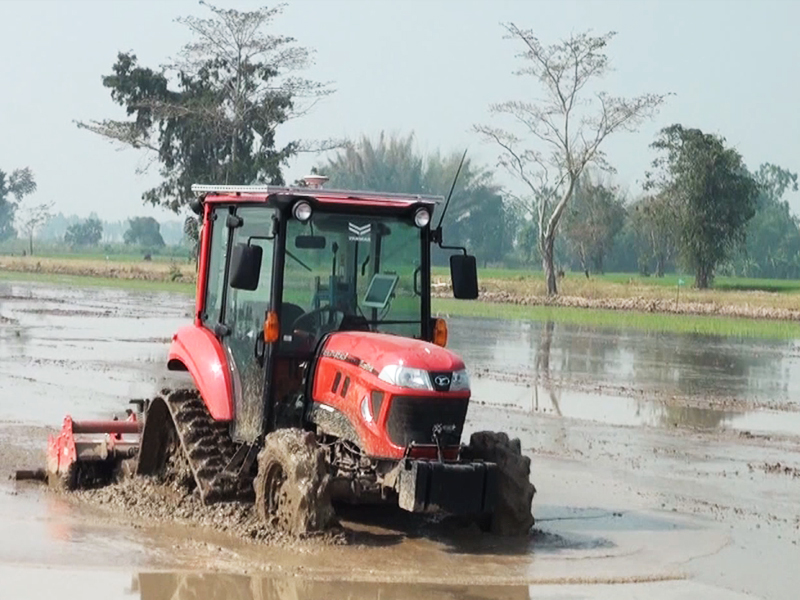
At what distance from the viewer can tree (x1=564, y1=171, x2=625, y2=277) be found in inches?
3770

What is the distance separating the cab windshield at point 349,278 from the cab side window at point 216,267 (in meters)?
0.83

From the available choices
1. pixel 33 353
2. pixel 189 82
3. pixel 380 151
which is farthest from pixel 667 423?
pixel 380 151

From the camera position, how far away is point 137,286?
5544cm

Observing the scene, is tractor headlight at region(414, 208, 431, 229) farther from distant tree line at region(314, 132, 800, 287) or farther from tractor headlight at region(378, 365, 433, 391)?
distant tree line at region(314, 132, 800, 287)

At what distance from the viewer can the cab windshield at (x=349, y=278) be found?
9727 millimetres

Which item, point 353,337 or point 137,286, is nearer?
point 353,337

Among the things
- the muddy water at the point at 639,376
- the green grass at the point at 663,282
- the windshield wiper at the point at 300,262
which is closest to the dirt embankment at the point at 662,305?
the green grass at the point at 663,282

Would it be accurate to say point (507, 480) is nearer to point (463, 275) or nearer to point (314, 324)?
point (463, 275)

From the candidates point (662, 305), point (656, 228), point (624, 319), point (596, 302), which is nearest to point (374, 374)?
point (624, 319)

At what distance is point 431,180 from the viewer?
378 feet

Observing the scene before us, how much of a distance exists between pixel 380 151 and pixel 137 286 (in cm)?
5523

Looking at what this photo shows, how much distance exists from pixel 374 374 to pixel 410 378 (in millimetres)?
254

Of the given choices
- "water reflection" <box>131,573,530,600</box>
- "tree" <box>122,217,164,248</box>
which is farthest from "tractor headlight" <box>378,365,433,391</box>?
"tree" <box>122,217,164,248</box>

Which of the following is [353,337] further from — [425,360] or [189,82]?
[189,82]
